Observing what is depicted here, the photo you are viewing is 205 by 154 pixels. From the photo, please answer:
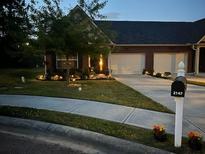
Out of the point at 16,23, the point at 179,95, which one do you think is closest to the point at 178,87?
the point at 179,95

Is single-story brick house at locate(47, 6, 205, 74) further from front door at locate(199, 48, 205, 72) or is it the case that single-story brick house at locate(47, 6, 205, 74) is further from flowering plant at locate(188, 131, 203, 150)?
flowering plant at locate(188, 131, 203, 150)

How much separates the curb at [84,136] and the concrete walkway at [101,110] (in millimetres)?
1285

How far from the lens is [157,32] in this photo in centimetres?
2578

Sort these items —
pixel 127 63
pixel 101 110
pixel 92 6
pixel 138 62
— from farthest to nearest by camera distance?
pixel 138 62
pixel 127 63
pixel 92 6
pixel 101 110


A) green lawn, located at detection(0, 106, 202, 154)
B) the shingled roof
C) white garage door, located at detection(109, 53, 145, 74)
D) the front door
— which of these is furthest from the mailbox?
the front door

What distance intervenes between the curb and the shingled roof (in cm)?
1694

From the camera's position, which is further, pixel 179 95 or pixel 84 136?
pixel 84 136

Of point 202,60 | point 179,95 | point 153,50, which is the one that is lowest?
point 179,95

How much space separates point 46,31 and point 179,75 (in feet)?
36.4

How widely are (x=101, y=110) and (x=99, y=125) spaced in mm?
1839

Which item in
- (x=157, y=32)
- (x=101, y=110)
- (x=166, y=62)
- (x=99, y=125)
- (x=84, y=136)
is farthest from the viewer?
(x=157, y=32)

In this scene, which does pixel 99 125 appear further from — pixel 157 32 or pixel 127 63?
pixel 157 32

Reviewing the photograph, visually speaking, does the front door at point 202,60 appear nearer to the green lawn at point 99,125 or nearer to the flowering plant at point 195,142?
the green lawn at point 99,125

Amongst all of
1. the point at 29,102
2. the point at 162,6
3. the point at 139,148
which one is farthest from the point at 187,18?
the point at 139,148
